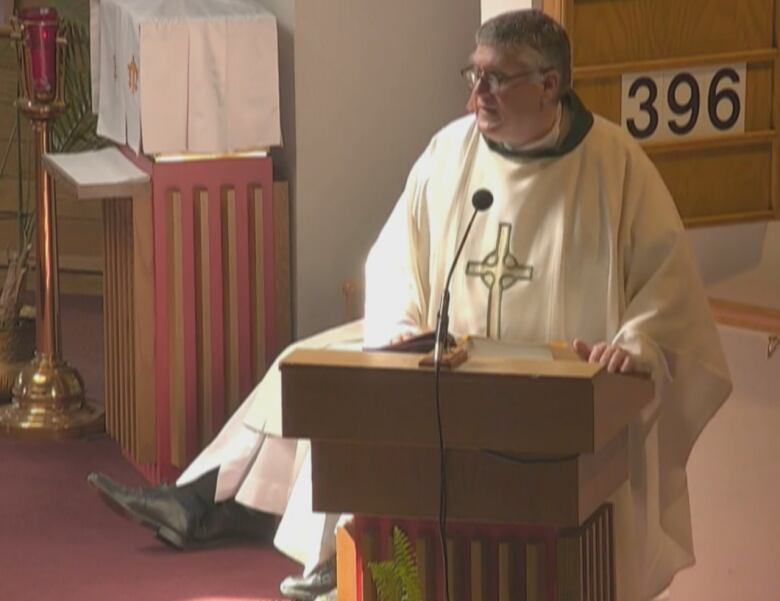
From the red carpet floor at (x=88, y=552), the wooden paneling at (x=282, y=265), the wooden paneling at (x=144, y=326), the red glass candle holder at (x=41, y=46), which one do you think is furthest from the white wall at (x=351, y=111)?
the red carpet floor at (x=88, y=552)

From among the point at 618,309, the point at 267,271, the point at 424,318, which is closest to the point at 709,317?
the point at 618,309

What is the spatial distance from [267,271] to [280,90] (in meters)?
0.61

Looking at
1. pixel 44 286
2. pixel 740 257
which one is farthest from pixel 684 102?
pixel 44 286

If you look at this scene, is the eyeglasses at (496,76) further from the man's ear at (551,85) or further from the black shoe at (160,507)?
the black shoe at (160,507)

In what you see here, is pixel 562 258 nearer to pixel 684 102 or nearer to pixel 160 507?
pixel 684 102

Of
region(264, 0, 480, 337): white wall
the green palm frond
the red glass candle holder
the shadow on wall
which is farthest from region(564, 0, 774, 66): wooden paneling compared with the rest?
the green palm frond

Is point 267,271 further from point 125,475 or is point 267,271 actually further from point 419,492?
point 419,492

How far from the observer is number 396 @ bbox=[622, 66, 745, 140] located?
16.4 ft

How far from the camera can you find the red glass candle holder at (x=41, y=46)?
636 cm

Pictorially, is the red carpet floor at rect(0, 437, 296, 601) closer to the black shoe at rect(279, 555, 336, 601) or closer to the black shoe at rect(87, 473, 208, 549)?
the black shoe at rect(87, 473, 208, 549)

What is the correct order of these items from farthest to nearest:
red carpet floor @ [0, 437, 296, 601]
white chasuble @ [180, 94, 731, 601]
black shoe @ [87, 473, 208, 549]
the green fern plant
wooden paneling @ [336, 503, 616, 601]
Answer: black shoe @ [87, 473, 208, 549] < red carpet floor @ [0, 437, 296, 601] < white chasuble @ [180, 94, 731, 601] < wooden paneling @ [336, 503, 616, 601] < the green fern plant

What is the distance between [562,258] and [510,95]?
0.40 meters

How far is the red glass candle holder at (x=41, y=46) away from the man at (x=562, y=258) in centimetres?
260

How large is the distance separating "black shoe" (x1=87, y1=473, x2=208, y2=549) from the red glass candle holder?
152 centimetres
